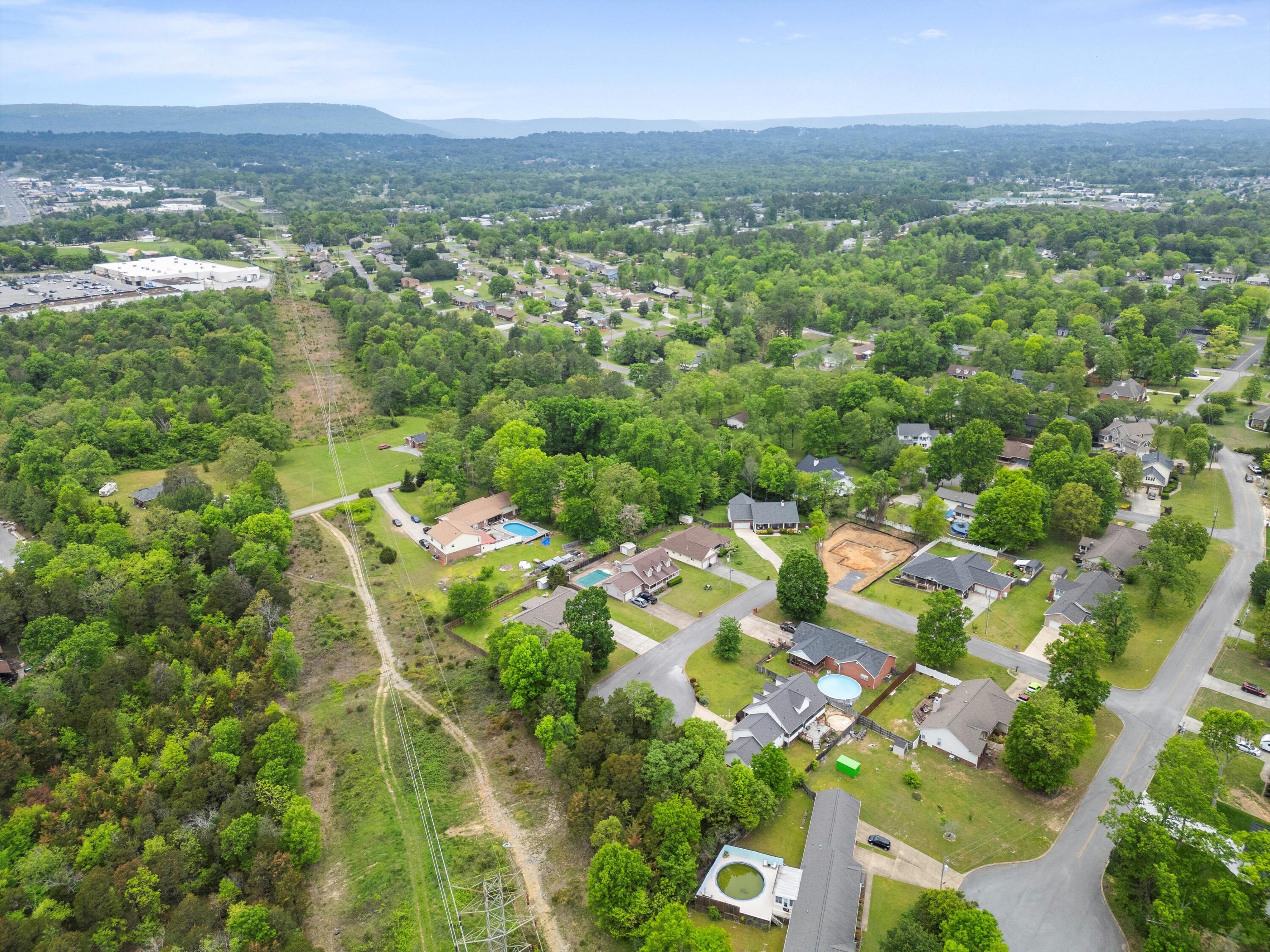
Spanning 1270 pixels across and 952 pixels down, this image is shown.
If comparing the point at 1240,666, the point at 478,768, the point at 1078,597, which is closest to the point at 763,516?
the point at 1078,597

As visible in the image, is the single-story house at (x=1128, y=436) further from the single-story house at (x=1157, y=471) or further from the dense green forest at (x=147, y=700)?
the dense green forest at (x=147, y=700)

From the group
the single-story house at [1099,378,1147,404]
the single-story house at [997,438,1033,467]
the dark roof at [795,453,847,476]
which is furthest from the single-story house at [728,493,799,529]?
the single-story house at [1099,378,1147,404]

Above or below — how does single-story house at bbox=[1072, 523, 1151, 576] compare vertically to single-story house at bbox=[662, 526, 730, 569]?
above

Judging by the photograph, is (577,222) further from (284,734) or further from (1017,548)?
(284,734)

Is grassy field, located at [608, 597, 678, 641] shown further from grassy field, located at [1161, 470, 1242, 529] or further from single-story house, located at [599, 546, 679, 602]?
grassy field, located at [1161, 470, 1242, 529]

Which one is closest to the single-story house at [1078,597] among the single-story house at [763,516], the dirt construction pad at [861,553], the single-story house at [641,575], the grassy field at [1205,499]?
the dirt construction pad at [861,553]

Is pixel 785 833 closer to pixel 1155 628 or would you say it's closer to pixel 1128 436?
pixel 1155 628
